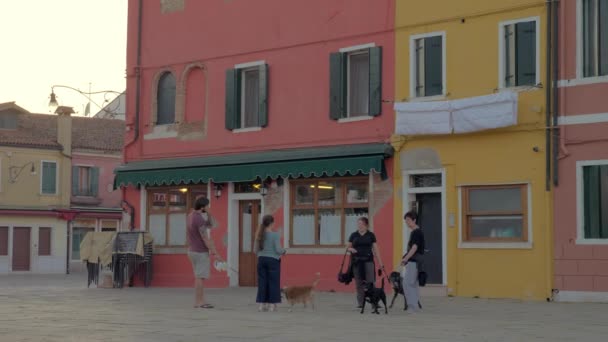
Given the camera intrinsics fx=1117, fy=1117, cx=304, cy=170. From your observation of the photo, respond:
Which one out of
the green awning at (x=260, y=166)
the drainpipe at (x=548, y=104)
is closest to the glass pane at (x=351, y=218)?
the green awning at (x=260, y=166)

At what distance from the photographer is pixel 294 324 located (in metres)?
15.9

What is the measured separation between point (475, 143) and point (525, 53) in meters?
2.18

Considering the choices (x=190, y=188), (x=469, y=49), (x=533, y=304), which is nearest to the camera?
(x=533, y=304)

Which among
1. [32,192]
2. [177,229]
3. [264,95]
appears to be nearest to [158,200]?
[177,229]

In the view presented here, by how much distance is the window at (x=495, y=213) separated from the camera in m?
23.0

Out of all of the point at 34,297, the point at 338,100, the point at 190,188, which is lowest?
the point at 34,297

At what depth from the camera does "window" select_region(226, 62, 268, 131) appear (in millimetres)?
28812

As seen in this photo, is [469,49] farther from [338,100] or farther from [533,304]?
[533,304]

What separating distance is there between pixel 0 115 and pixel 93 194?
7.03 m

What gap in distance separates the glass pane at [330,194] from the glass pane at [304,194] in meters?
0.29

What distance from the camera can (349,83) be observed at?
26562 mm

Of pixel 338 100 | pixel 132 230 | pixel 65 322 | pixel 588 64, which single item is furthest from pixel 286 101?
pixel 65 322

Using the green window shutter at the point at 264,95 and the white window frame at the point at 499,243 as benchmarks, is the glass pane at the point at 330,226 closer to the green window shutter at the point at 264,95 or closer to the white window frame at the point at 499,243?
the green window shutter at the point at 264,95

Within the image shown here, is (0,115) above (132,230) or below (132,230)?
above
